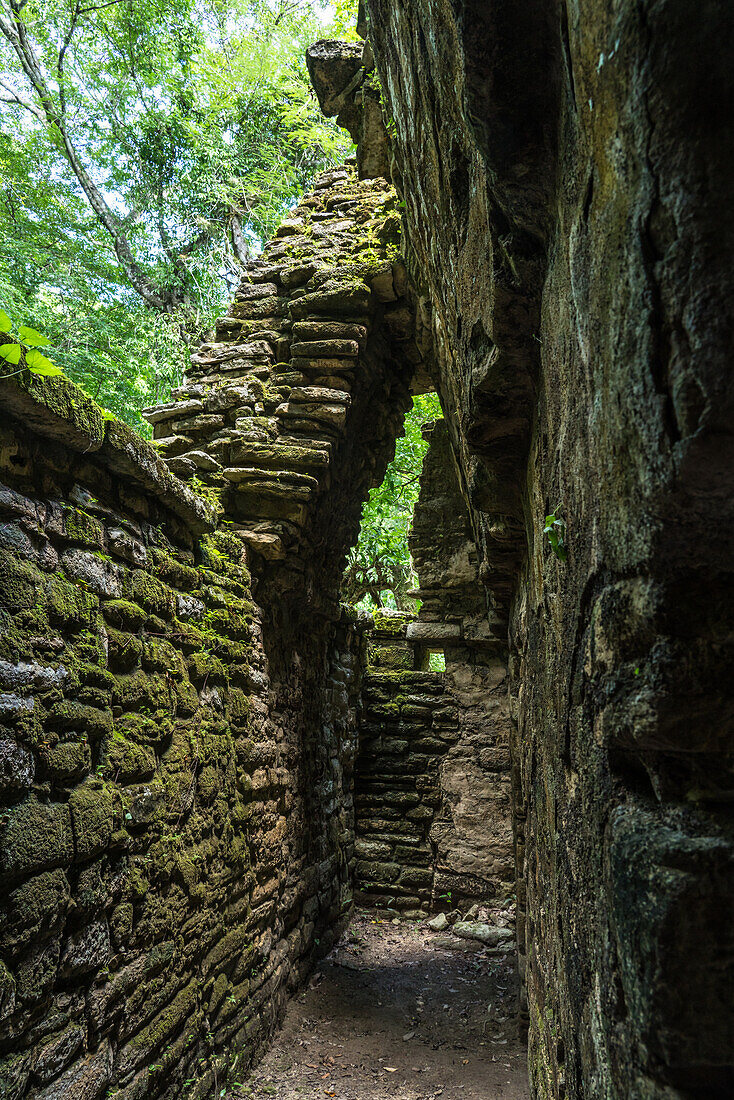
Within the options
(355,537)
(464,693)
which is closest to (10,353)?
(355,537)

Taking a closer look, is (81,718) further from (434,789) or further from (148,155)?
(148,155)

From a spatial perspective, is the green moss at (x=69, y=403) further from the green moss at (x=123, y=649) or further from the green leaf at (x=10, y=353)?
the green moss at (x=123, y=649)

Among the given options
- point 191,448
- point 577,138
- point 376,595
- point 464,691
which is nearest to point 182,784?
point 191,448

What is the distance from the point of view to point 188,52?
35.2ft

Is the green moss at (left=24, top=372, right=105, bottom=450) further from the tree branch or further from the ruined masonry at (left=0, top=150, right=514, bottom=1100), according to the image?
the tree branch

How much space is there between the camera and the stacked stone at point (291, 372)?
11.4 ft

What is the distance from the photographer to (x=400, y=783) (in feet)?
19.8

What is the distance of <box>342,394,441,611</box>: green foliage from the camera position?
11.2 m

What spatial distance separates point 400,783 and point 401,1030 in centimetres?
242

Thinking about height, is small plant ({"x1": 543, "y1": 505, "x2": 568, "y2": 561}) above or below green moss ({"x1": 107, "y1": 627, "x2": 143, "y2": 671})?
above

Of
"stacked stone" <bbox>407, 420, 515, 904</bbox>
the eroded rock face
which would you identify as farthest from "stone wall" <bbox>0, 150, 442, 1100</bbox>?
the eroded rock face

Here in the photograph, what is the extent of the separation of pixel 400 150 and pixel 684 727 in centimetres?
282

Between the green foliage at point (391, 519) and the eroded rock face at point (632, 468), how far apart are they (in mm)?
9785

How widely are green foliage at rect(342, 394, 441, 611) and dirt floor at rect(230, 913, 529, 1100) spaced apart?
6.60 metres
